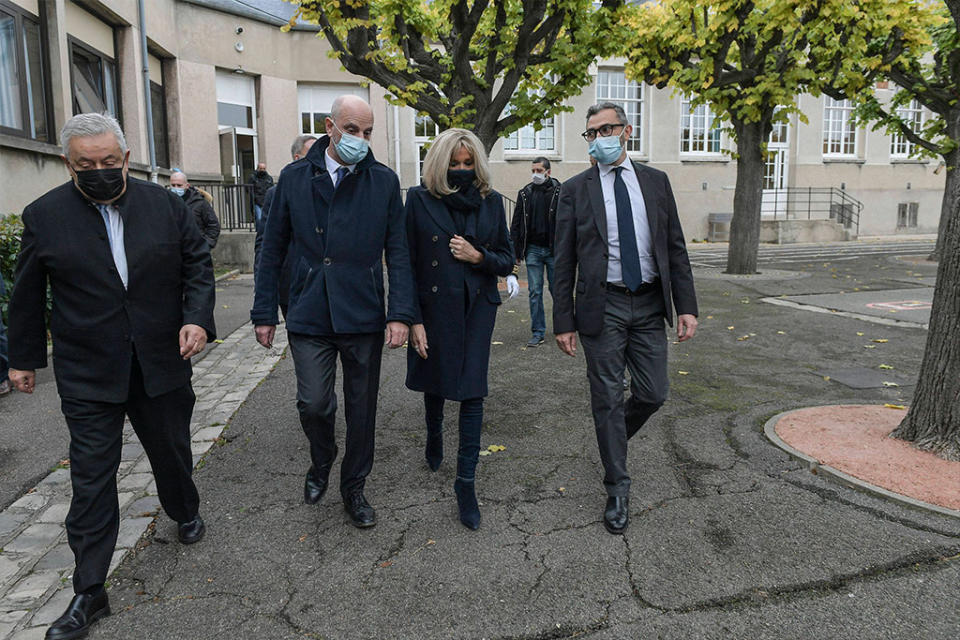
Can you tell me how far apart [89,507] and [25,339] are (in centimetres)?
73

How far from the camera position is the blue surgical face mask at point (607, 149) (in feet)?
12.9

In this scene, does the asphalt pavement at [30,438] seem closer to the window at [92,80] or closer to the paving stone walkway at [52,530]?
the paving stone walkway at [52,530]

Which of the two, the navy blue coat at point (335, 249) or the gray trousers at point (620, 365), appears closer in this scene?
the navy blue coat at point (335, 249)

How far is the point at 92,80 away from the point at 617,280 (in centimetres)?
1402

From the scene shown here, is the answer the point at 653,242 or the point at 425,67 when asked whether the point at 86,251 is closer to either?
the point at 653,242

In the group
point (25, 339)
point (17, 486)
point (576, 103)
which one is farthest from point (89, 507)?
point (576, 103)

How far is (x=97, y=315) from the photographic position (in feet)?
10.2

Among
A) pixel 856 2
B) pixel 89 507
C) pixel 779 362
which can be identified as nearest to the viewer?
pixel 89 507

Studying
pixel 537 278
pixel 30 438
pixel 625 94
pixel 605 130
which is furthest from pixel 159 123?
pixel 605 130

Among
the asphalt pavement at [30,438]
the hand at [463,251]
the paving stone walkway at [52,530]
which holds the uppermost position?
the hand at [463,251]

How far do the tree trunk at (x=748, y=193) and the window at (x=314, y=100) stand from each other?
468 inches

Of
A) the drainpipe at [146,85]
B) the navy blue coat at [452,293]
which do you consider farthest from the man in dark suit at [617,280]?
the drainpipe at [146,85]

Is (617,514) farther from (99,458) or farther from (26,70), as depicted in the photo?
(26,70)

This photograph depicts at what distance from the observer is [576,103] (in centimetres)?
2475
